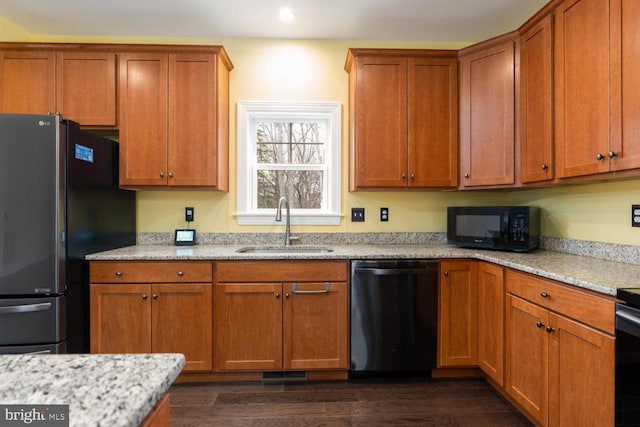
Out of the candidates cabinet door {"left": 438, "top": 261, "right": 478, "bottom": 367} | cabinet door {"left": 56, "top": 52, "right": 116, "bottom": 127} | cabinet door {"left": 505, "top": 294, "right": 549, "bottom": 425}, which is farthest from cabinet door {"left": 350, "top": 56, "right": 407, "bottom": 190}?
cabinet door {"left": 56, "top": 52, "right": 116, "bottom": 127}

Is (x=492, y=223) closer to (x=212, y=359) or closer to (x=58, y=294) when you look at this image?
(x=212, y=359)

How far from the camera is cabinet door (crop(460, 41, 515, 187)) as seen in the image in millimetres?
2318

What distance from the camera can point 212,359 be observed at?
7.30 feet

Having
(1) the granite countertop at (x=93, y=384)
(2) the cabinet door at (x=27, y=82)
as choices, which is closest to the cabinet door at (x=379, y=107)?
(1) the granite countertop at (x=93, y=384)

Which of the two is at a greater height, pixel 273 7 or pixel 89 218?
pixel 273 7

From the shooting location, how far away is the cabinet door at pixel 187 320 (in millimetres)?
2201

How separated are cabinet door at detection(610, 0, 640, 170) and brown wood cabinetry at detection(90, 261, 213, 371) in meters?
2.36

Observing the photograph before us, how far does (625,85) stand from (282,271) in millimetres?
2069

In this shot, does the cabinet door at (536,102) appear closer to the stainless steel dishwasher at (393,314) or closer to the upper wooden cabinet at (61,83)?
the stainless steel dishwasher at (393,314)

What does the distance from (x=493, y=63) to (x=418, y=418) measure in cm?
242

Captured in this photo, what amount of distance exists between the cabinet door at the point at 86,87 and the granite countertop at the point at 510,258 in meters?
1.03

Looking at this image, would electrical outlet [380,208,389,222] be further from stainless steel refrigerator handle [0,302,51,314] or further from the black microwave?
stainless steel refrigerator handle [0,302,51,314]

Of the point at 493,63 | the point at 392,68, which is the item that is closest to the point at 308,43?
the point at 392,68

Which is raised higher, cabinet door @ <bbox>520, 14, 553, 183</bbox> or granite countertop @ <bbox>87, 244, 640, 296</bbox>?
cabinet door @ <bbox>520, 14, 553, 183</bbox>
